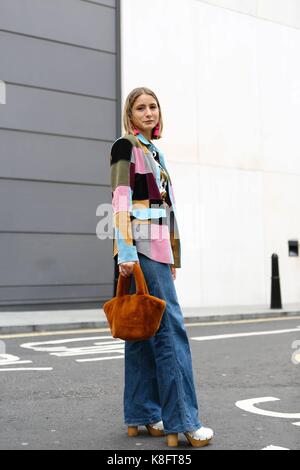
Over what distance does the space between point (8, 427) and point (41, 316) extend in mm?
7544

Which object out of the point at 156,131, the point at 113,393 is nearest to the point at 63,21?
the point at 113,393

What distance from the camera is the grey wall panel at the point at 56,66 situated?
1280 centimetres

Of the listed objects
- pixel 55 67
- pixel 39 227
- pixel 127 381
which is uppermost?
pixel 55 67

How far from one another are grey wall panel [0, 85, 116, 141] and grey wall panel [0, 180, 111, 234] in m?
1.17

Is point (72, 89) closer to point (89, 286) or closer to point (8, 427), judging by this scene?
point (89, 286)

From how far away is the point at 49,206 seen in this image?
1301 cm

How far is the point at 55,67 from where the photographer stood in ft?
43.8

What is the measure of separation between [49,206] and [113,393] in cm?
871

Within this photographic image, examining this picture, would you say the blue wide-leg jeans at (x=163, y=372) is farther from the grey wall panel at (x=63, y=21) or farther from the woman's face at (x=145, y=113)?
the grey wall panel at (x=63, y=21)

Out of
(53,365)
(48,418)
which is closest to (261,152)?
(53,365)

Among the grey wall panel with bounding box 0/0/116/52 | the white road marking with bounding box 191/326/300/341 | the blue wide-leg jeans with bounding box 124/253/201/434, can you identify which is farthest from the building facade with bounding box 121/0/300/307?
the blue wide-leg jeans with bounding box 124/253/201/434

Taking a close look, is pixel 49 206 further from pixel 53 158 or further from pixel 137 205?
pixel 137 205

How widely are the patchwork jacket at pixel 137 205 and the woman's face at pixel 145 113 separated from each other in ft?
0.34

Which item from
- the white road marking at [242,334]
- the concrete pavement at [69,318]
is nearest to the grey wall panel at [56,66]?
the concrete pavement at [69,318]
